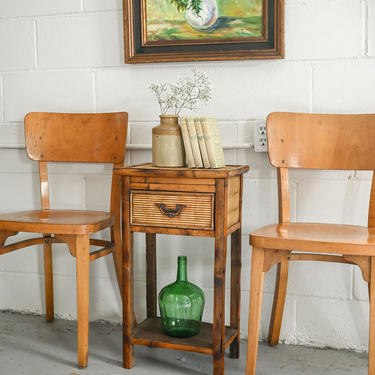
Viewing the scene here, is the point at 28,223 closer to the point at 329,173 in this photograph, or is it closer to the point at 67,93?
the point at 67,93

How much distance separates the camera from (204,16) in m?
2.24

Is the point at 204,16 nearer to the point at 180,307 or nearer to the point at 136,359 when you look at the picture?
the point at 180,307

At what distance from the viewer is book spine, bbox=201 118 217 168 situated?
6.14 feet

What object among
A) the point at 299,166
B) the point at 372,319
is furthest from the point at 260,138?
the point at 372,319

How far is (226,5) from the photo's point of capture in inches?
86.8

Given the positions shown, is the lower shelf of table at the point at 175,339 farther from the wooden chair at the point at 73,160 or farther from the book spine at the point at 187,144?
the book spine at the point at 187,144

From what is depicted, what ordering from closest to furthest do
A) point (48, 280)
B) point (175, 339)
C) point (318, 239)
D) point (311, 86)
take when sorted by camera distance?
1. point (318, 239)
2. point (175, 339)
3. point (311, 86)
4. point (48, 280)

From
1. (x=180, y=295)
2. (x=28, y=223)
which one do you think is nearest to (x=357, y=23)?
(x=180, y=295)

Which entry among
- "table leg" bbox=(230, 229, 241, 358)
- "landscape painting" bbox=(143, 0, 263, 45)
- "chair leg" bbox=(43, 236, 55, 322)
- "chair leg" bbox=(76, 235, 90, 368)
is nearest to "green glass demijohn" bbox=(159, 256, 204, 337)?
"table leg" bbox=(230, 229, 241, 358)

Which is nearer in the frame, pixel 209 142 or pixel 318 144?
pixel 209 142

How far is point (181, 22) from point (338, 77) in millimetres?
678

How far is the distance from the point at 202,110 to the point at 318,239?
0.86 metres

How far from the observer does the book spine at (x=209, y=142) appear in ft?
6.14

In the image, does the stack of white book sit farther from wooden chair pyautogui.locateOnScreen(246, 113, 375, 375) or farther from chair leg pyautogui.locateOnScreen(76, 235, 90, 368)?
chair leg pyautogui.locateOnScreen(76, 235, 90, 368)
